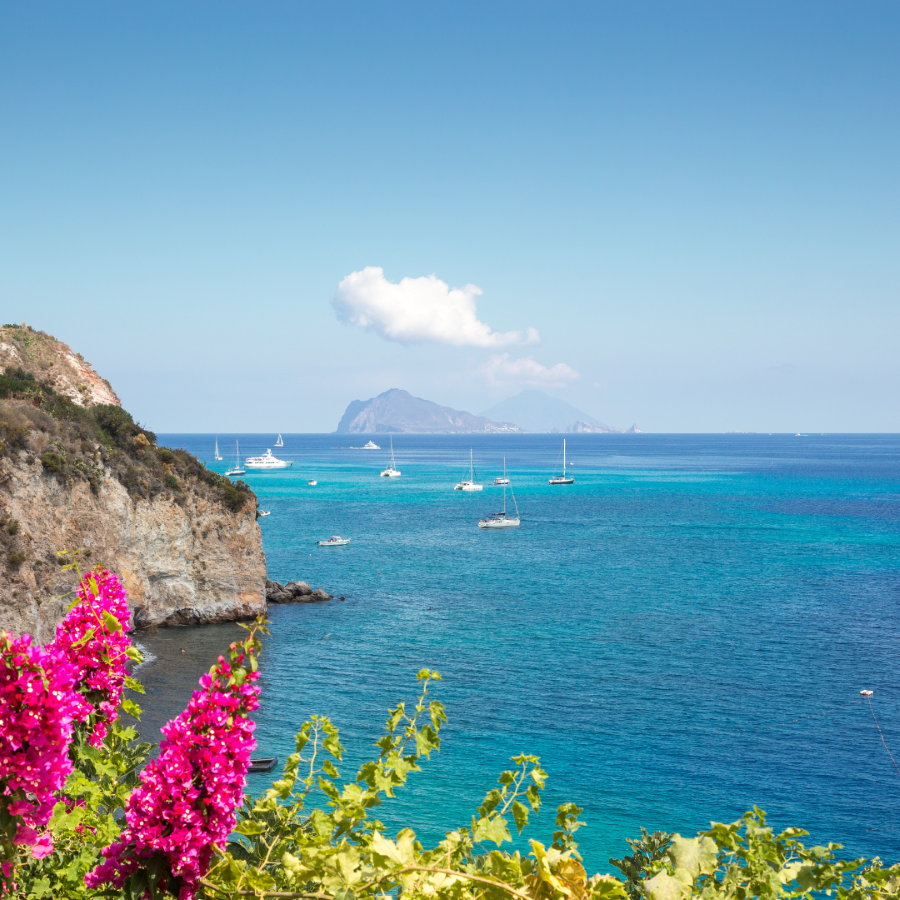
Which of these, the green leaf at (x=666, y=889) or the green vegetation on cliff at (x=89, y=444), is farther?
the green vegetation on cliff at (x=89, y=444)

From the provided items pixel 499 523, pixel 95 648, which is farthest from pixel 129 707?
pixel 499 523

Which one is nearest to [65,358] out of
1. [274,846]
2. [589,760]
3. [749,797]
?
[589,760]

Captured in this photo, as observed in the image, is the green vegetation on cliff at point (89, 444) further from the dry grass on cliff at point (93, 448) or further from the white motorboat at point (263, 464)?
the white motorboat at point (263, 464)

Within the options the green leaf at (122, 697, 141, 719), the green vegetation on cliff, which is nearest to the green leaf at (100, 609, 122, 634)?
the green leaf at (122, 697, 141, 719)

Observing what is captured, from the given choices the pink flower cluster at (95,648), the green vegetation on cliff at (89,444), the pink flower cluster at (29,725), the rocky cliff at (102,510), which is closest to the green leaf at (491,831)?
the pink flower cluster at (29,725)

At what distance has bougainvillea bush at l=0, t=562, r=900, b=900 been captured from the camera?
2873 mm

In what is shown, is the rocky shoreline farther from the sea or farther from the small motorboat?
the small motorboat

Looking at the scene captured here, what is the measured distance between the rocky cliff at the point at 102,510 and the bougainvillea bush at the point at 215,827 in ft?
92.7

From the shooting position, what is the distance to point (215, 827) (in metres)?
3.05

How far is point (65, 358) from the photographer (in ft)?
191

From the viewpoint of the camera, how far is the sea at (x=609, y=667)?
2614 centimetres

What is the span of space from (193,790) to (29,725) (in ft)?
2.19

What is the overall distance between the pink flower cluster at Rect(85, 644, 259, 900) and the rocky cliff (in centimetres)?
2935

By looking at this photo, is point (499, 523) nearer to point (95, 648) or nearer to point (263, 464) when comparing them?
point (95, 648)
